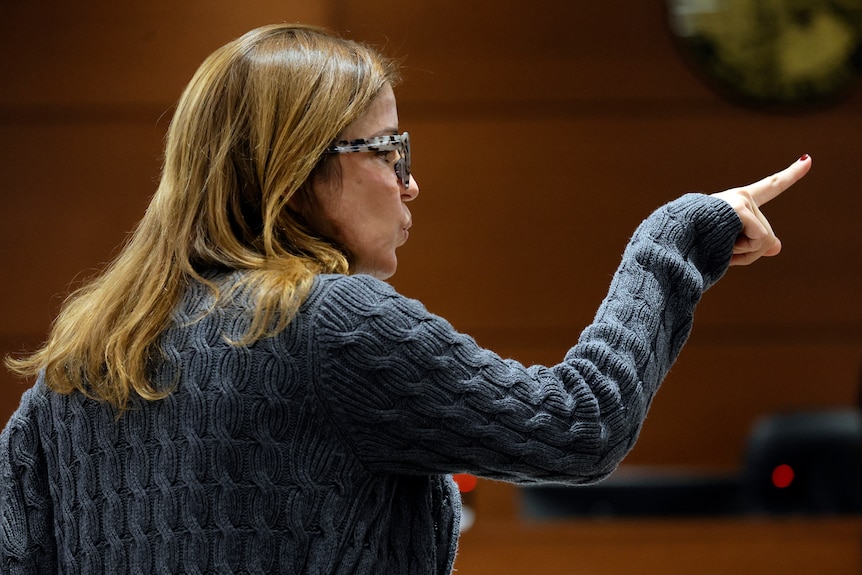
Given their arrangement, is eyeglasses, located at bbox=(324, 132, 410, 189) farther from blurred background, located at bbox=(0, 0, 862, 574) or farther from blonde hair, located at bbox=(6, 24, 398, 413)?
blurred background, located at bbox=(0, 0, 862, 574)

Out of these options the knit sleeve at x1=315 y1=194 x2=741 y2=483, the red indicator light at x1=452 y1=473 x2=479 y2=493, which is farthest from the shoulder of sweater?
the red indicator light at x1=452 y1=473 x2=479 y2=493

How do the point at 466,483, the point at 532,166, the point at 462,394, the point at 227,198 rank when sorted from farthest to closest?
the point at 532,166, the point at 466,483, the point at 227,198, the point at 462,394

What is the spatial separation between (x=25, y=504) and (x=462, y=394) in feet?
1.42

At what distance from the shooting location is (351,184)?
1.07 m

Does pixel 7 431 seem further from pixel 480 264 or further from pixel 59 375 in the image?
pixel 480 264

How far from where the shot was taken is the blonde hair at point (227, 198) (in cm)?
99

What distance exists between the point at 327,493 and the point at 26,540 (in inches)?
12.1

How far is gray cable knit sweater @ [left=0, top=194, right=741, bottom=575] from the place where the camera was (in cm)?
92

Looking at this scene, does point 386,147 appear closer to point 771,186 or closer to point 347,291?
point 347,291

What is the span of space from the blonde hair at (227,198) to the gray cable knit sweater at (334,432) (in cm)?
3

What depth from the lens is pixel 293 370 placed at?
36.4 inches

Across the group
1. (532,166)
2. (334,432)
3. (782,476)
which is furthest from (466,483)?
(334,432)

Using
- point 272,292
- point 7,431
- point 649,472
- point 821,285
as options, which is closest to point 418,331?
point 272,292

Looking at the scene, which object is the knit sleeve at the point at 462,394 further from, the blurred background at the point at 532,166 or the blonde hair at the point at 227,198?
the blurred background at the point at 532,166
